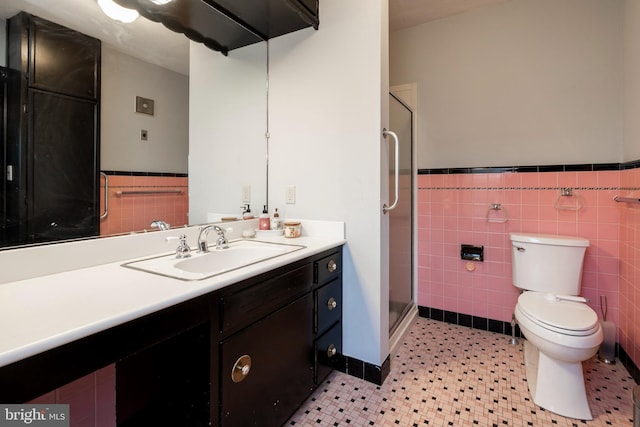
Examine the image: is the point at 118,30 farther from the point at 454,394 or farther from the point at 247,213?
the point at 454,394

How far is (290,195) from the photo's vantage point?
1.95 meters

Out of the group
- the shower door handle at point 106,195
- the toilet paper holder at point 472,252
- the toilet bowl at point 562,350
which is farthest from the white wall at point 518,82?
the shower door handle at point 106,195

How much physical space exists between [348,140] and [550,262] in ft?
4.84

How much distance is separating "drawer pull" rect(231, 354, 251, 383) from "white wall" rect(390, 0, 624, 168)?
2057 mm

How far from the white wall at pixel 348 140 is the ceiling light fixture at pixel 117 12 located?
2.78ft

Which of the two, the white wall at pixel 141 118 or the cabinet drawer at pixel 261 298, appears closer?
the cabinet drawer at pixel 261 298

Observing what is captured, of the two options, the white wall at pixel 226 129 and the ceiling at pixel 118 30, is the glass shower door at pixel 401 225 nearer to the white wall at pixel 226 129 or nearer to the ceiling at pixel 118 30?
the white wall at pixel 226 129

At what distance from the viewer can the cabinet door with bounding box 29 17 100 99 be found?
1.05 metres

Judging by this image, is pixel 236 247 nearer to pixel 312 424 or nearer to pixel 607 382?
pixel 312 424

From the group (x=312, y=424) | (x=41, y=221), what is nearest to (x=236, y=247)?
(x=41, y=221)

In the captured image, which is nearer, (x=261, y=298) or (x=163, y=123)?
(x=261, y=298)

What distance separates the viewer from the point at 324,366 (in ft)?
5.42

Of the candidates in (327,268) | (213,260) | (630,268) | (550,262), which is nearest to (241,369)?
(213,260)

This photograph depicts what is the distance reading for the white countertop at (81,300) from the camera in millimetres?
635
